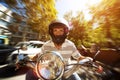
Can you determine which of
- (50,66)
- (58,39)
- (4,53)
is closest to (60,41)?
(58,39)

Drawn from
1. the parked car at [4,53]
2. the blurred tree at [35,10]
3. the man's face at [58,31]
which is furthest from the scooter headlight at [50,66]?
the blurred tree at [35,10]

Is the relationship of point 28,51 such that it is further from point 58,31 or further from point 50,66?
point 50,66

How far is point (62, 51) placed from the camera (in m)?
3.51

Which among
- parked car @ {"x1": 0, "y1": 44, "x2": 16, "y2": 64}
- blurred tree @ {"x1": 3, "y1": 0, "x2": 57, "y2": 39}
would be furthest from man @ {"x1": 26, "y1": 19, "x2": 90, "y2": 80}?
blurred tree @ {"x1": 3, "y1": 0, "x2": 57, "y2": 39}

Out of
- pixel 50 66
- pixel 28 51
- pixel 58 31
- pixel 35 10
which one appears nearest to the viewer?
pixel 50 66

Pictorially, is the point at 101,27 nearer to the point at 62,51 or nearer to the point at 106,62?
the point at 106,62

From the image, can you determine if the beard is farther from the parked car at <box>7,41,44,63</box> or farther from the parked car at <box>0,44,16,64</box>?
the parked car at <box>0,44,16,64</box>

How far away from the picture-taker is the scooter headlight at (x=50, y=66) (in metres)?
2.47

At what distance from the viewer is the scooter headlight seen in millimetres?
2471

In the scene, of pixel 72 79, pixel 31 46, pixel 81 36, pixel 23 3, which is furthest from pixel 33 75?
pixel 81 36

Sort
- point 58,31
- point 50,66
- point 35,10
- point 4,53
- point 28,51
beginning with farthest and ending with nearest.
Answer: point 35,10 → point 4,53 → point 28,51 → point 58,31 → point 50,66

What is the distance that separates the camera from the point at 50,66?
254 centimetres

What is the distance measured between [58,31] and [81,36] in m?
51.1

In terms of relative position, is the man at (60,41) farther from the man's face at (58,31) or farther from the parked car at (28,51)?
the parked car at (28,51)
